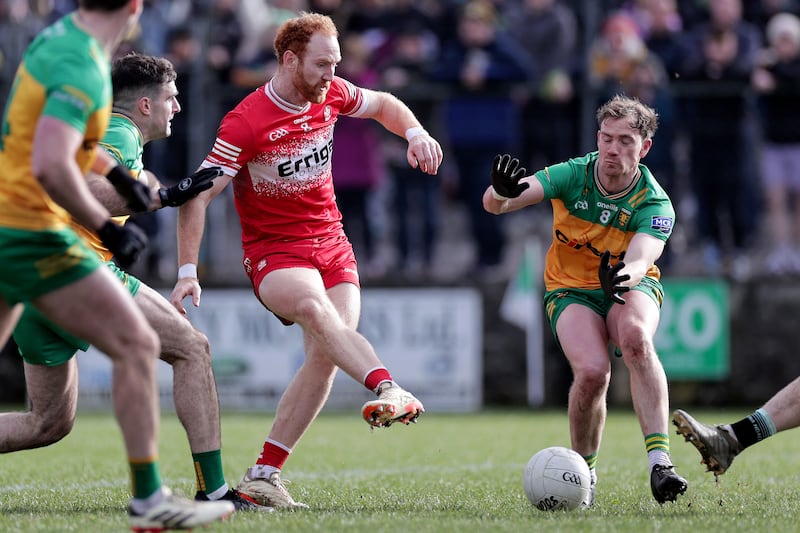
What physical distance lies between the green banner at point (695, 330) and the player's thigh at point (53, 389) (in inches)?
362

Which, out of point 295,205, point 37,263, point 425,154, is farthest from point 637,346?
point 37,263

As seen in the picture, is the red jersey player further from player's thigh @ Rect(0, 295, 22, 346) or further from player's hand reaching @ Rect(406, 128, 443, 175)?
player's thigh @ Rect(0, 295, 22, 346)

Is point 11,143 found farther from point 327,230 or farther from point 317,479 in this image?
point 317,479

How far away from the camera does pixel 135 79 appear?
267 inches

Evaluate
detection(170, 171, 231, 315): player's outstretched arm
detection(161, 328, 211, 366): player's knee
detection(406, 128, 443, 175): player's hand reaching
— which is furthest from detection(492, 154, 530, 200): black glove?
detection(161, 328, 211, 366): player's knee

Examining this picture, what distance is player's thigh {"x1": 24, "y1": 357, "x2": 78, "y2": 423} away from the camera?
6571mm

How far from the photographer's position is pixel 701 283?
14539 millimetres

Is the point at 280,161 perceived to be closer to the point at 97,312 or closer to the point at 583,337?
the point at 583,337

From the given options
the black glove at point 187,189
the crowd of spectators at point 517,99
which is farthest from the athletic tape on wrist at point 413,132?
the crowd of spectators at point 517,99

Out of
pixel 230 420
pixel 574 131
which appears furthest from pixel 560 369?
pixel 230 420

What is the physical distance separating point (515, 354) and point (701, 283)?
2377 millimetres

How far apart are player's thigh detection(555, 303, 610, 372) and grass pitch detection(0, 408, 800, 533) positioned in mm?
810

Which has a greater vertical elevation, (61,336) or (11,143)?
(11,143)

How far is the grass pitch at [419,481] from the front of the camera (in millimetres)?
5910
